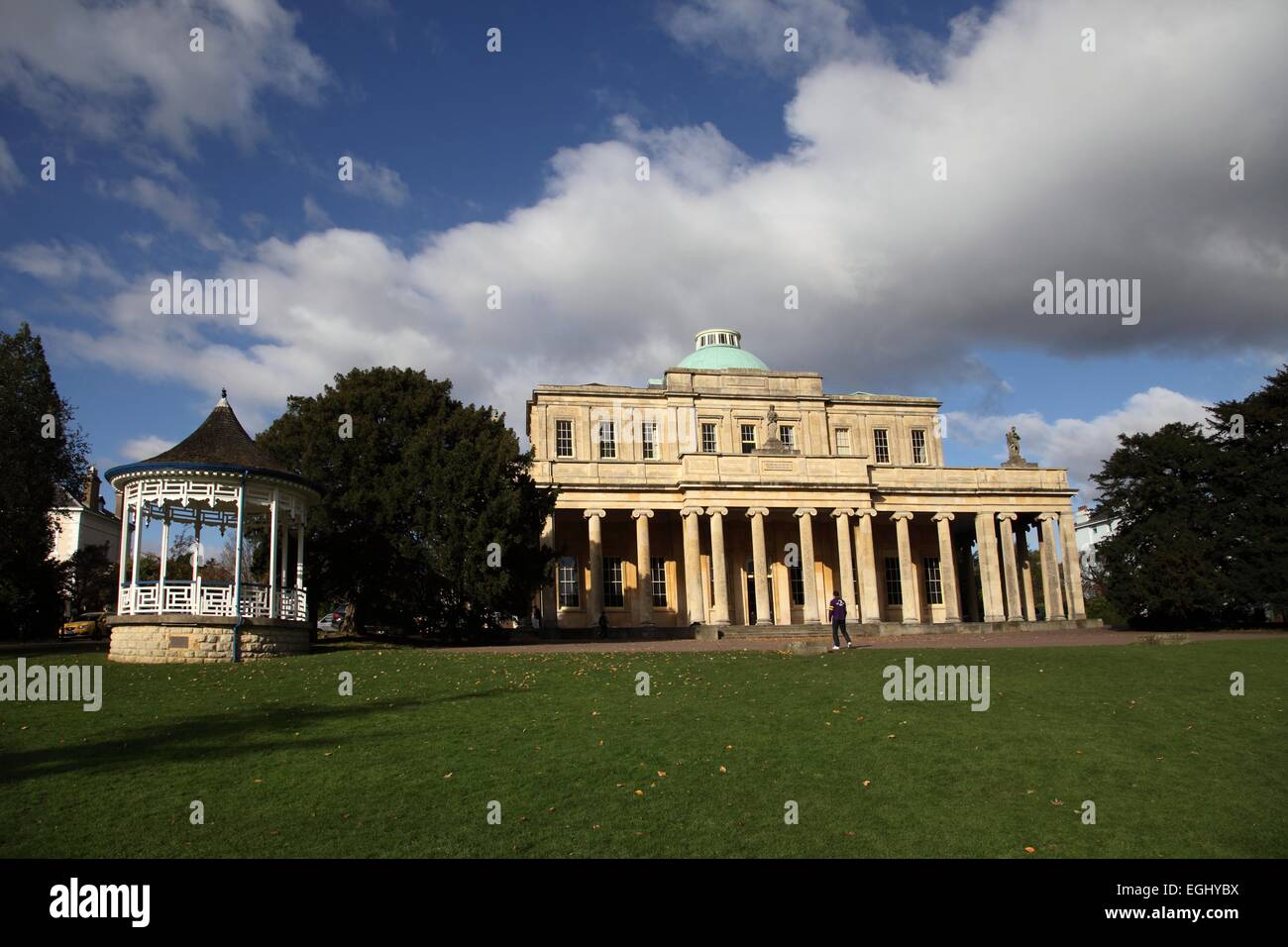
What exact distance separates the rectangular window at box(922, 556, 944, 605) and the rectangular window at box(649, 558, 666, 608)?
16.5 m

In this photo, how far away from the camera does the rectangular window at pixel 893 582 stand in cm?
5288

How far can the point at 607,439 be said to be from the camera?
5238 centimetres

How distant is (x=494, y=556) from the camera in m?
31.9

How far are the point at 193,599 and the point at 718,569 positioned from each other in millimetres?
25068

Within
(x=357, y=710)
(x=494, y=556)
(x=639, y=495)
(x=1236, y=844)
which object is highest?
(x=639, y=495)

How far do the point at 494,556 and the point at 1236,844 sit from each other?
2513 cm

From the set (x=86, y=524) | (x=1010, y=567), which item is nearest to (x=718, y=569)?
(x=1010, y=567)

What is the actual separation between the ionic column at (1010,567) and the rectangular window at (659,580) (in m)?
19.1

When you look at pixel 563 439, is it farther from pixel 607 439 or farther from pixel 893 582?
pixel 893 582

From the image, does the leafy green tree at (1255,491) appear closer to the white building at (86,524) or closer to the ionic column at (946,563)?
the ionic column at (946,563)

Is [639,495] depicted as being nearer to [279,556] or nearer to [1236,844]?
[279,556]

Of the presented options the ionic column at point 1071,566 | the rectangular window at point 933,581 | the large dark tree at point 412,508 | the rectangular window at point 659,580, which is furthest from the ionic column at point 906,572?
the large dark tree at point 412,508

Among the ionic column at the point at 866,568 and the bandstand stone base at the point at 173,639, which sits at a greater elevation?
the ionic column at the point at 866,568
